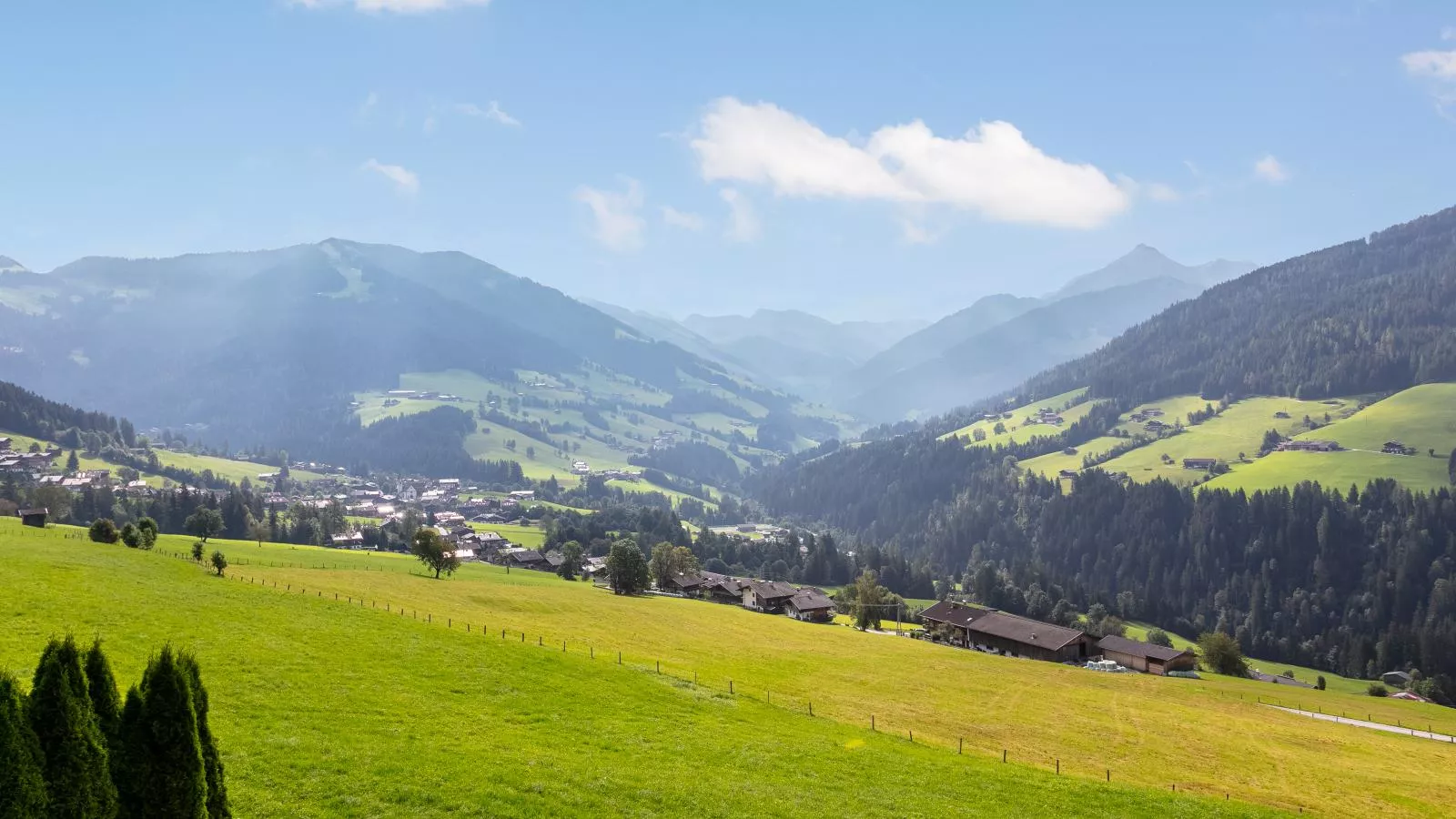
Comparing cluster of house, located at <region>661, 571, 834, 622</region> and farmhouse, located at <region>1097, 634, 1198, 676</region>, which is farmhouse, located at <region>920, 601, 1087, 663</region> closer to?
farmhouse, located at <region>1097, 634, 1198, 676</region>

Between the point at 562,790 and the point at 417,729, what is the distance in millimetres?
7867

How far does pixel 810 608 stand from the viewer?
142250 millimetres

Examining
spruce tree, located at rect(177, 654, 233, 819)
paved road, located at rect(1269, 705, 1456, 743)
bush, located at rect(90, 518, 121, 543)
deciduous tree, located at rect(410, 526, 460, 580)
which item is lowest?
paved road, located at rect(1269, 705, 1456, 743)

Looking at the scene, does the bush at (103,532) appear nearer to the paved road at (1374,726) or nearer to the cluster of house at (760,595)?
the cluster of house at (760,595)

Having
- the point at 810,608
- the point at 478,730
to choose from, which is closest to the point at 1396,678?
the point at 810,608

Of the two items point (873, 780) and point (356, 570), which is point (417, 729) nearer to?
point (873, 780)

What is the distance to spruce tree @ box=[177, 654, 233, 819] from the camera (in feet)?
59.1

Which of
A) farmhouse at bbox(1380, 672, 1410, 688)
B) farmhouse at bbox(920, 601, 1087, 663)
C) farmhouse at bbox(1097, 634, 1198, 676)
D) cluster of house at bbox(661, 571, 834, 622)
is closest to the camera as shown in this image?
farmhouse at bbox(920, 601, 1087, 663)

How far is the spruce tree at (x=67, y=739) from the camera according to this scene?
50.1ft

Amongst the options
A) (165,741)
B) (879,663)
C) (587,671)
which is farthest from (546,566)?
(165,741)

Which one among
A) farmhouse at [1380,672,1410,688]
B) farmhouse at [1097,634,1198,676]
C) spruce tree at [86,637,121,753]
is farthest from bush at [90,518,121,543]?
farmhouse at [1380,672,1410,688]

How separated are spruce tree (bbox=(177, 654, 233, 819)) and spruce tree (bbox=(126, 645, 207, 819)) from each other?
528mm

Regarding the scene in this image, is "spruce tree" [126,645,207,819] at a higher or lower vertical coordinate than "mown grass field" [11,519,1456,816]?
higher

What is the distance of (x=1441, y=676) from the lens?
456 feet
